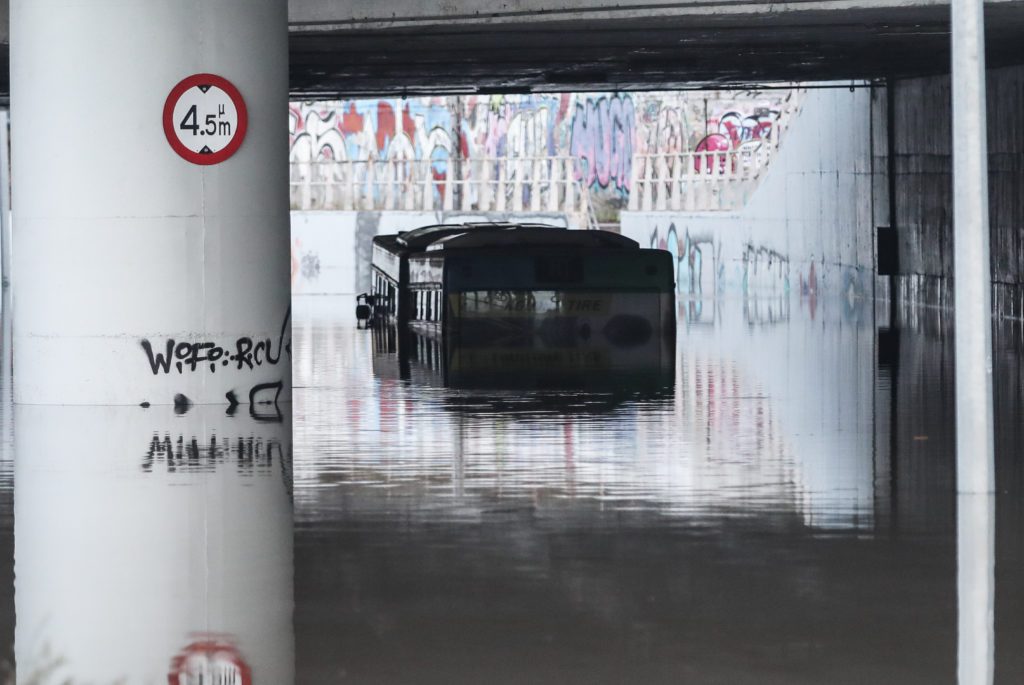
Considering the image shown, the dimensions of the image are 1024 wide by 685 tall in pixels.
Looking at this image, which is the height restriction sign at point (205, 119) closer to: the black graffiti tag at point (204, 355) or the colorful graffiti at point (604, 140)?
the black graffiti tag at point (204, 355)

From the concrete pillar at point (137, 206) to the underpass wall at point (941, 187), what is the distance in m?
16.2

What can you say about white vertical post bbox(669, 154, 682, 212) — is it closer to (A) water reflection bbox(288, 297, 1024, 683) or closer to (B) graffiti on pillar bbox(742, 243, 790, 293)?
(B) graffiti on pillar bbox(742, 243, 790, 293)

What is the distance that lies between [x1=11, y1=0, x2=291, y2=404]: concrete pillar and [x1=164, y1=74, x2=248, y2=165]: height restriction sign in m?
0.04

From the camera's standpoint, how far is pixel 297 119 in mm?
59031

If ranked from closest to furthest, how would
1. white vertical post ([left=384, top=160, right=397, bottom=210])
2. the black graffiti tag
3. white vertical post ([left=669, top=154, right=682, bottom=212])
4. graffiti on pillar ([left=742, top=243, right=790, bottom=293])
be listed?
the black graffiti tag < graffiti on pillar ([left=742, top=243, right=790, bottom=293]) < white vertical post ([left=669, top=154, right=682, bottom=212]) < white vertical post ([left=384, top=160, right=397, bottom=210])

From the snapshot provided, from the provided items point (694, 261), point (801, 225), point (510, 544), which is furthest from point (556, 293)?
point (694, 261)

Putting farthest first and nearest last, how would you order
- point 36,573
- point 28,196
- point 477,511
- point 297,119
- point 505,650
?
point 297,119 → point 28,196 → point 477,511 → point 36,573 → point 505,650

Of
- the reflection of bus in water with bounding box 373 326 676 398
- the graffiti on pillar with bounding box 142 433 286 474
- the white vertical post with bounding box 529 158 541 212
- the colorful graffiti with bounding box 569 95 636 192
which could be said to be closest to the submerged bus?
the reflection of bus in water with bounding box 373 326 676 398

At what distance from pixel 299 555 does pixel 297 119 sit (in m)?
51.2

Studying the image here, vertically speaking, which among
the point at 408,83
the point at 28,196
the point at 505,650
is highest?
the point at 408,83

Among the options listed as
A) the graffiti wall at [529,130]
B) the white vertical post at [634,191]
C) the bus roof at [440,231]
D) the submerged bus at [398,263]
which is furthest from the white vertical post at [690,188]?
the bus roof at [440,231]

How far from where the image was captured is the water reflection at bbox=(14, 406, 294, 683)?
21.8 feet

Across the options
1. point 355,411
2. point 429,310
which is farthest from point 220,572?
point 429,310

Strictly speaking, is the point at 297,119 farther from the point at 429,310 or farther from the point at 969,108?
the point at 969,108
